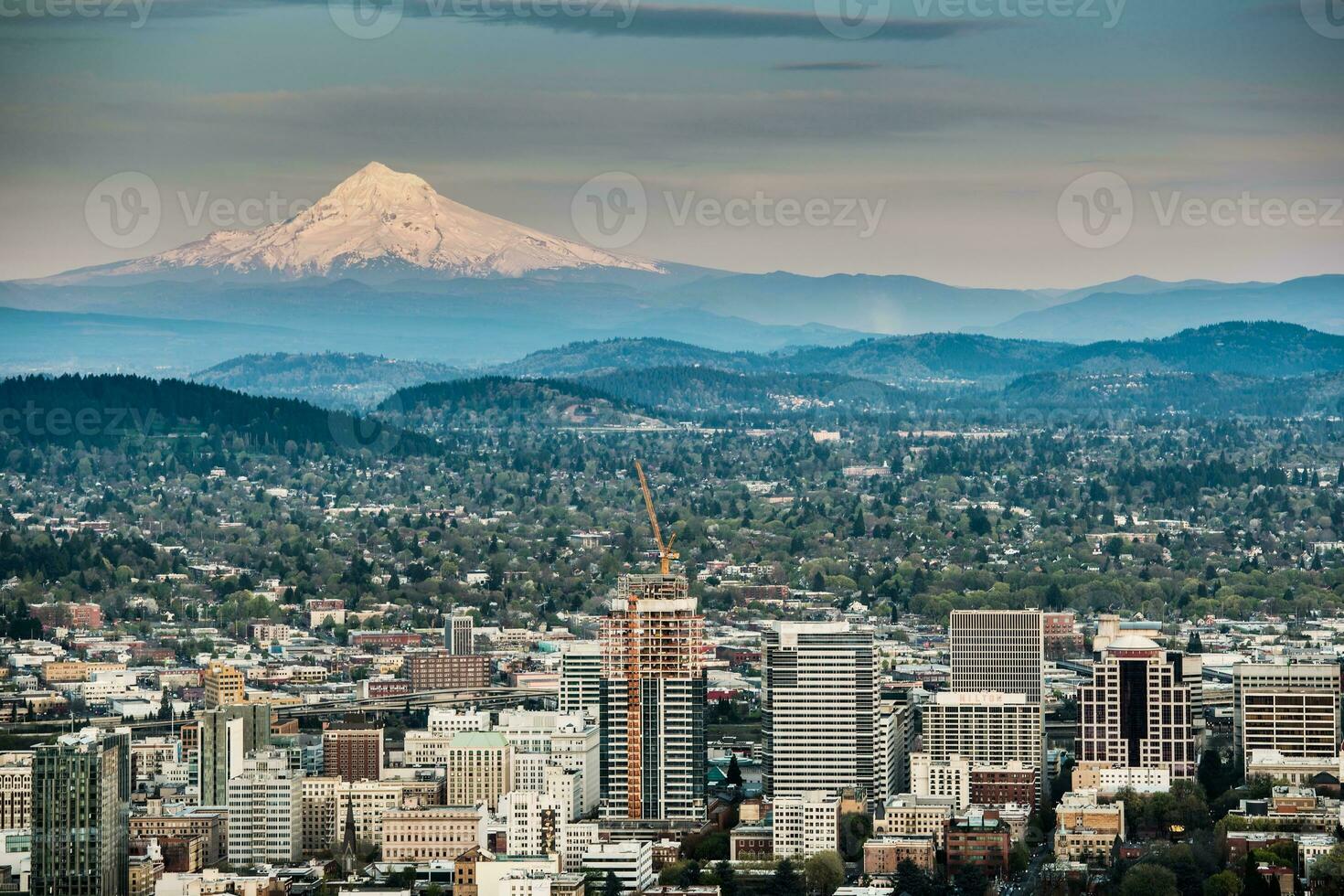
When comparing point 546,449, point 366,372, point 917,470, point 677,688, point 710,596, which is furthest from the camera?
point 366,372

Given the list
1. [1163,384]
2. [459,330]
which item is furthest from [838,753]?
[459,330]

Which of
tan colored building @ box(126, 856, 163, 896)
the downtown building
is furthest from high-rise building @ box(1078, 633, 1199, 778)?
tan colored building @ box(126, 856, 163, 896)

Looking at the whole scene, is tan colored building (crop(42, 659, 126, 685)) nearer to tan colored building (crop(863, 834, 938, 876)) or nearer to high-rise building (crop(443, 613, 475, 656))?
high-rise building (crop(443, 613, 475, 656))

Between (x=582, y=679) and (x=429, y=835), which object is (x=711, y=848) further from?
(x=582, y=679)

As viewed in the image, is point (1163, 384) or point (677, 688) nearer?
point (677, 688)

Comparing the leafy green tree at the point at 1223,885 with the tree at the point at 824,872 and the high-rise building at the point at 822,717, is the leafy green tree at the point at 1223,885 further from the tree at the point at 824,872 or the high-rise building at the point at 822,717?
the high-rise building at the point at 822,717

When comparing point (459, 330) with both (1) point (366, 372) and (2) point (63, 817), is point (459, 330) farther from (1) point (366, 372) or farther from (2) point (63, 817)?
(2) point (63, 817)
